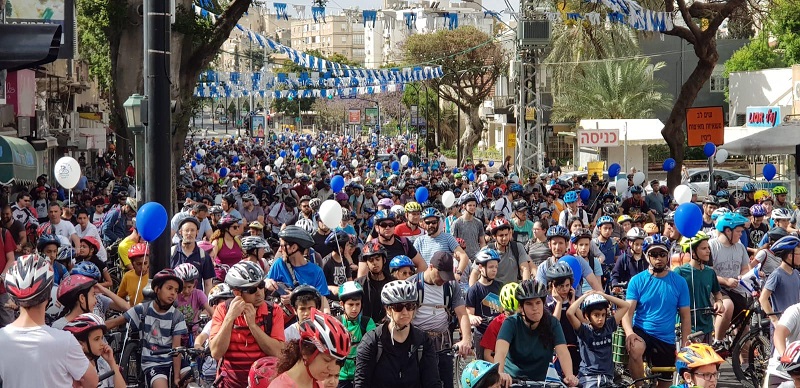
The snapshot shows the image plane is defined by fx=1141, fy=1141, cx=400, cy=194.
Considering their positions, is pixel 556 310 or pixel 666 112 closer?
pixel 556 310

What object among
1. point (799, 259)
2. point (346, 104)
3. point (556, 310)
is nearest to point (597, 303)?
point (556, 310)

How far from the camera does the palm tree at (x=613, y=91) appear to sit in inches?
2051

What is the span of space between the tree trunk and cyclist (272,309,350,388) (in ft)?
72.9

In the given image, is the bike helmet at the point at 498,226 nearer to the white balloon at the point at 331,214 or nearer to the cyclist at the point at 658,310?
the cyclist at the point at 658,310

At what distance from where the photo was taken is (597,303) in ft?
27.5

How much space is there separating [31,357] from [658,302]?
5439mm

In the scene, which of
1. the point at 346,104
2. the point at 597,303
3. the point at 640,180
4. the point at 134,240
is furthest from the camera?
the point at 346,104

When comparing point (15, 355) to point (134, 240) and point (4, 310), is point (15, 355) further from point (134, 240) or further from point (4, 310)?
point (134, 240)

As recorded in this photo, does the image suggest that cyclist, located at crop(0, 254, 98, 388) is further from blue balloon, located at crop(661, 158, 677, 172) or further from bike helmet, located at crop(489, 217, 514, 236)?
blue balloon, located at crop(661, 158, 677, 172)

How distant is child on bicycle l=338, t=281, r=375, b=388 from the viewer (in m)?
8.06

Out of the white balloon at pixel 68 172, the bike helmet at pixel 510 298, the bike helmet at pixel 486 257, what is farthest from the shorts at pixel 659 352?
the white balloon at pixel 68 172

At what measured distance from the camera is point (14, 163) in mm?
18531

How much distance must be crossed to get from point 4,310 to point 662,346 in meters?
5.45

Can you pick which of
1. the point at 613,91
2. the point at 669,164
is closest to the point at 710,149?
the point at 669,164
